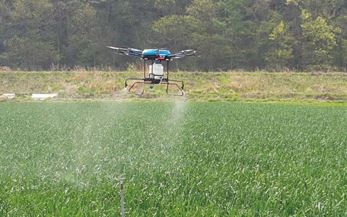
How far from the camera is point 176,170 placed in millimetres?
10414

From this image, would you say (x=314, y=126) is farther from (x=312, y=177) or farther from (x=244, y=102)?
(x=244, y=102)

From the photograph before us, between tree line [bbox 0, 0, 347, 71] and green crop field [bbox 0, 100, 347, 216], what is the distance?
4112 centimetres

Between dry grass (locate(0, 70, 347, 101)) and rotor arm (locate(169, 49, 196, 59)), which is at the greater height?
rotor arm (locate(169, 49, 196, 59))

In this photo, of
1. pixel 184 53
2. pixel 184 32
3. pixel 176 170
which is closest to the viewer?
pixel 184 53

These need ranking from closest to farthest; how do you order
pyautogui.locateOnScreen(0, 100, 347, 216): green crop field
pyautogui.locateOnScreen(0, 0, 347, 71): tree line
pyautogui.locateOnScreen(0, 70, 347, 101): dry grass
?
pyautogui.locateOnScreen(0, 100, 347, 216): green crop field → pyautogui.locateOnScreen(0, 70, 347, 101): dry grass → pyautogui.locateOnScreen(0, 0, 347, 71): tree line

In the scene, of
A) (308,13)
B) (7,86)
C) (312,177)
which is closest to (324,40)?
(308,13)

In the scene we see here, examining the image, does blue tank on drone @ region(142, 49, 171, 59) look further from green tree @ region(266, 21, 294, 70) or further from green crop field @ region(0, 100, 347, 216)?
green tree @ region(266, 21, 294, 70)

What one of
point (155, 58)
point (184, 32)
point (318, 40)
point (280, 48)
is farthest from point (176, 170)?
point (318, 40)

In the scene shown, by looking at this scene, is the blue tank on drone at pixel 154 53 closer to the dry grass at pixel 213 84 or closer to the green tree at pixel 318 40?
the dry grass at pixel 213 84

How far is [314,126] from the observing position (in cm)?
2138

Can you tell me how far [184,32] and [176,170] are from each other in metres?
50.6

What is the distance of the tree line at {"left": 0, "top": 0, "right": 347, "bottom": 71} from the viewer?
60.8 m

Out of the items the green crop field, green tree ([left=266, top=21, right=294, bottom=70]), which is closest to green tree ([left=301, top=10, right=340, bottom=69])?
green tree ([left=266, top=21, right=294, bottom=70])

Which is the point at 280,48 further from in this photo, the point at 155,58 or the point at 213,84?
the point at 155,58
